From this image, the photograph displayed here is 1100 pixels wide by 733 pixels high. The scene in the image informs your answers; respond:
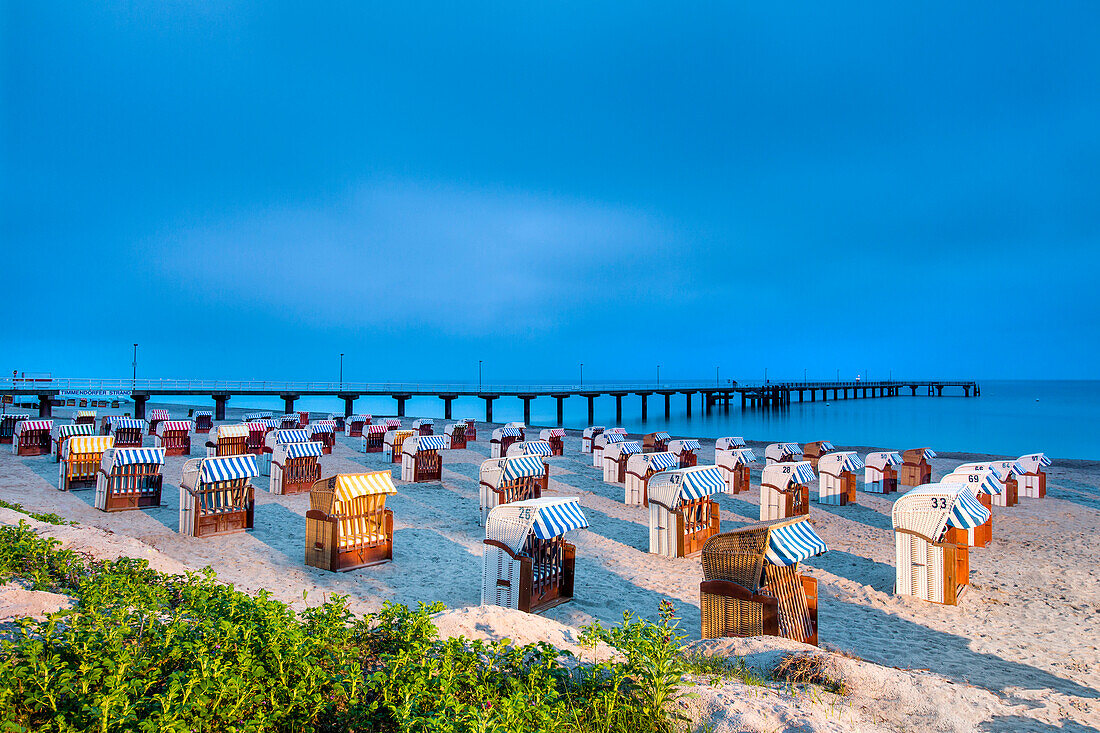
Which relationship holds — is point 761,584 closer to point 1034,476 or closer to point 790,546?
point 790,546

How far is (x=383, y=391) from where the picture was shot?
57500 mm

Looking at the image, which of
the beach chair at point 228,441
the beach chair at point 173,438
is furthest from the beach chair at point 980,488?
the beach chair at point 173,438

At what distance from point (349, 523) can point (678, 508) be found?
5662 millimetres

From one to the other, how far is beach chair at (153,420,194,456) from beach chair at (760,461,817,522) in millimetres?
20536

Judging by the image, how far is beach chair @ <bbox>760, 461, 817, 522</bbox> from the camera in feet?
45.3

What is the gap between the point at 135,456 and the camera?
13.5 m

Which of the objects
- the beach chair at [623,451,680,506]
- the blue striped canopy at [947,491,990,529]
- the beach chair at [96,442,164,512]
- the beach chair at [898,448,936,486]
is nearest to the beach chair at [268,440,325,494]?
the beach chair at [96,442,164,512]

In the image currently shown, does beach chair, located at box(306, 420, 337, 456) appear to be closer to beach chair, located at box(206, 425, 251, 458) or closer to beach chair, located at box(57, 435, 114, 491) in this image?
beach chair, located at box(206, 425, 251, 458)

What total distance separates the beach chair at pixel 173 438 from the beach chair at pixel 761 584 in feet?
72.7

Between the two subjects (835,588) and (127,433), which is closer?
(835,588)

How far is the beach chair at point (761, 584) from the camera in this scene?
6.78m

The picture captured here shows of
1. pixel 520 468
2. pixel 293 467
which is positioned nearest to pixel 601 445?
pixel 520 468

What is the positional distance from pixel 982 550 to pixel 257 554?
1321 cm

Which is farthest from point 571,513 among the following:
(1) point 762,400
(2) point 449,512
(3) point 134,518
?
(1) point 762,400
